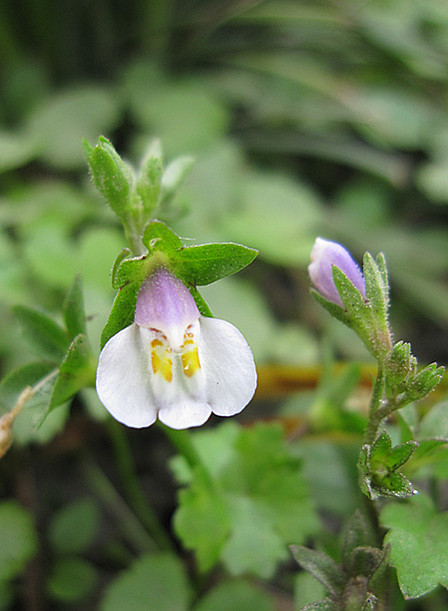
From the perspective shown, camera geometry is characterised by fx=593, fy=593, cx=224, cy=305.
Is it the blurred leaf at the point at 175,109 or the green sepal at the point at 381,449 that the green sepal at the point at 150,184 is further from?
the blurred leaf at the point at 175,109

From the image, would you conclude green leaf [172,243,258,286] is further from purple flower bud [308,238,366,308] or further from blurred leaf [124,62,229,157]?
blurred leaf [124,62,229,157]

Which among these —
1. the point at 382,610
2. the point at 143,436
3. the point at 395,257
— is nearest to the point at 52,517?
the point at 143,436

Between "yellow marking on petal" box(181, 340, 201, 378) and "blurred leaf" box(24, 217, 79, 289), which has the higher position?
"blurred leaf" box(24, 217, 79, 289)

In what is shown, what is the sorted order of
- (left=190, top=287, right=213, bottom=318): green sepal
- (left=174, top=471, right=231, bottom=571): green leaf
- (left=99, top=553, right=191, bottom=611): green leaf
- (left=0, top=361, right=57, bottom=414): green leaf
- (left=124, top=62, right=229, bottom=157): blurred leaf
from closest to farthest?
(left=190, top=287, right=213, bottom=318): green sepal
(left=0, top=361, right=57, bottom=414): green leaf
(left=174, top=471, right=231, bottom=571): green leaf
(left=99, top=553, right=191, bottom=611): green leaf
(left=124, top=62, right=229, bottom=157): blurred leaf

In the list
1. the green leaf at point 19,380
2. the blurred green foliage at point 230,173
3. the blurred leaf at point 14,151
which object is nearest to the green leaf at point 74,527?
the blurred green foliage at point 230,173

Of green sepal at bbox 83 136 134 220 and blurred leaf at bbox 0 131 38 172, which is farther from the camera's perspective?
blurred leaf at bbox 0 131 38 172

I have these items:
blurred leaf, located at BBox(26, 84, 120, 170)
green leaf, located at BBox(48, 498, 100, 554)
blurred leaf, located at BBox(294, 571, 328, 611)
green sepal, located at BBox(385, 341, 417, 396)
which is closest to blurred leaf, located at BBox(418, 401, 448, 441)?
green sepal, located at BBox(385, 341, 417, 396)

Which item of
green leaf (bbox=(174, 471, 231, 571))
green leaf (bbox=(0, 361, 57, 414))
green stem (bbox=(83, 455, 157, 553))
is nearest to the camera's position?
green leaf (bbox=(0, 361, 57, 414))
